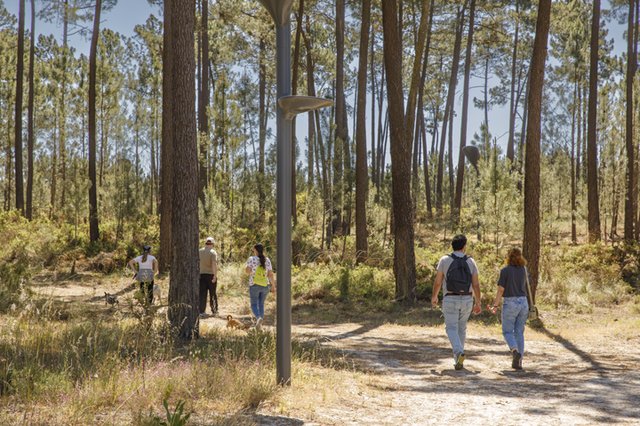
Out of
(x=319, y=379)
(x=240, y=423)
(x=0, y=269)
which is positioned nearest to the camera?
(x=240, y=423)

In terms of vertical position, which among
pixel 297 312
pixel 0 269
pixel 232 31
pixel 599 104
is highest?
pixel 232 31

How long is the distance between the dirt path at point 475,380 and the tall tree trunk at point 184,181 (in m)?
2.07

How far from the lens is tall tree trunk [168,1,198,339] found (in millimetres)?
9039

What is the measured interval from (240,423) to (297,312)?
9.26m

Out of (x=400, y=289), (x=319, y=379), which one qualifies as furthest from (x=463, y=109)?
(x=319, y=379)

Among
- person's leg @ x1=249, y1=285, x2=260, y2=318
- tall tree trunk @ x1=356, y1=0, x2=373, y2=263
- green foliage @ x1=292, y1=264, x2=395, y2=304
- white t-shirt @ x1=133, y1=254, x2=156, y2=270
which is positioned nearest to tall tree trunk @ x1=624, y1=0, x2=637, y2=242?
tall tree trunk @ x1=356, y1=0, x2=373, y2=263

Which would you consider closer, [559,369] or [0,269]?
[559,369]

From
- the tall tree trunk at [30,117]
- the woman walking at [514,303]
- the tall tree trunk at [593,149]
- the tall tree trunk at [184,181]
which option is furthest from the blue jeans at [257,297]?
the tall tree trunk at [30,117]

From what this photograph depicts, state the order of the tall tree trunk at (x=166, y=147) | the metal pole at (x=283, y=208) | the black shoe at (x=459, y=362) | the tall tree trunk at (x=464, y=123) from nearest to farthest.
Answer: the metal pole at (x=283, y=208) → the black shoe at (x=459, y=362) → the tall tree trunk at (x=166, y=147) → the tall tree trunk at (x=464, y=123)

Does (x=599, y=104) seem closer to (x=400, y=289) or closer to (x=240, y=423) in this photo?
(x=400, y=289)

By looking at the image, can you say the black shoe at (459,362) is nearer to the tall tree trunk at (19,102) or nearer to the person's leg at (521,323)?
the person's leg at (521,323)

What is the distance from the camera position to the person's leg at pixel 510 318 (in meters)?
8.04

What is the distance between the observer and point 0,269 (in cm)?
1356

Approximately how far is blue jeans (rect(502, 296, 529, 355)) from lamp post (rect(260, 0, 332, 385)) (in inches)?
134
